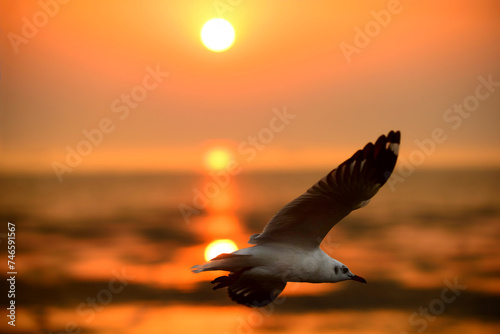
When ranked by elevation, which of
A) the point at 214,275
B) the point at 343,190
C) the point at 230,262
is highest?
the point at 214,275

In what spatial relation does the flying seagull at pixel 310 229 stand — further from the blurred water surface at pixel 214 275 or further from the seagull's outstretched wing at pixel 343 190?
the blurred water surface at pixel 214 275

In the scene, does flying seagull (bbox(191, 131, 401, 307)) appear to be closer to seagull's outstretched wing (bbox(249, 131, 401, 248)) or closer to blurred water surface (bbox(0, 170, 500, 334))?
seagull's outstretched wing (bbox(249, 131, 401, 248))

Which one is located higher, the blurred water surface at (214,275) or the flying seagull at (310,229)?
the blurred water surface at (214,275)

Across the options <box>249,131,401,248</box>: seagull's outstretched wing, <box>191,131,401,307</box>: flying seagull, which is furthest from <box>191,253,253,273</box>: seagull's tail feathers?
<box>249,131,401,248</box>: seagull's outstretched wing

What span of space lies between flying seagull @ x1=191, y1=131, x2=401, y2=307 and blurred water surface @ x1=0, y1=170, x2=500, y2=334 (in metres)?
5.84

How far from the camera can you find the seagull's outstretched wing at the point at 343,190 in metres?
4.56

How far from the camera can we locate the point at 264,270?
4922 mm

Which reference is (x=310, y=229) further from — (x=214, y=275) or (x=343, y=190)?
(x=214, y=275)

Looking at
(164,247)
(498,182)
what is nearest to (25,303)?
(164,247)

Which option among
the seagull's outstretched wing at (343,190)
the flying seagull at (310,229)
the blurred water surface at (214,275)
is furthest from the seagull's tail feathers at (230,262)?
the blurred water surface at (214,275)

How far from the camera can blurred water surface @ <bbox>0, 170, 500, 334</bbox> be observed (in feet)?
40.5

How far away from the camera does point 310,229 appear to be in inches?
193

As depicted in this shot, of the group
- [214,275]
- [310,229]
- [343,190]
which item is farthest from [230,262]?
[214,275]

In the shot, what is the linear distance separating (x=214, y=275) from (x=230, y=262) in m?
8.38
